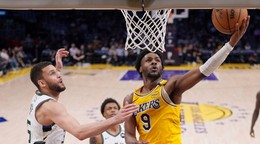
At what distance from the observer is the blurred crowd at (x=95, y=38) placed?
18359 mm

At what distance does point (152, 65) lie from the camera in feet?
10.9

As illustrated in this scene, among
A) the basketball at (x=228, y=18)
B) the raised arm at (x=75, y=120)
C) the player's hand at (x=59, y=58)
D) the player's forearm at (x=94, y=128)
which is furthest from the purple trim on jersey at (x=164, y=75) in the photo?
the player's forearm at (x=94, y=128)

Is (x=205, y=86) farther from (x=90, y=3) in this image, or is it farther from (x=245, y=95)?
(x=90, y=3)

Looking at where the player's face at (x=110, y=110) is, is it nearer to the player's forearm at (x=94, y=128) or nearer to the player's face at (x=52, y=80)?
the player's face at (x=52, y=80)

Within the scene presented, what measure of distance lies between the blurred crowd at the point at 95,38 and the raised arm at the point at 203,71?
12.9 metres

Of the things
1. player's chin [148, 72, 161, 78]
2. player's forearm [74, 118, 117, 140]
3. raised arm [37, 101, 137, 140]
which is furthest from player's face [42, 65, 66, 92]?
player's chin [148, 72, 161, 78]

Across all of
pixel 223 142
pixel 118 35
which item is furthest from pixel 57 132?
pixel 118 35

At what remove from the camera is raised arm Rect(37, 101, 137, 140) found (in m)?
2.75

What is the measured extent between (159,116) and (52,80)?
0.88 meters

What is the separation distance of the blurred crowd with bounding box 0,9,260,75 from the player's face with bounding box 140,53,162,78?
41.4 feet

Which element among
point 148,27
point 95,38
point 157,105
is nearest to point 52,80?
point 157,105

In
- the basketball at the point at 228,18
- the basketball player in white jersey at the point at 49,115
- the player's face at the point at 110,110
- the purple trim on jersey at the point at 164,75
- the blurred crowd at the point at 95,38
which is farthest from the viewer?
the blurred crowd at the point at 95,38

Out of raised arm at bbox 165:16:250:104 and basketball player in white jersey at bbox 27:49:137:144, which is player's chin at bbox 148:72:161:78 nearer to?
raised arm at bbox 165:16:250:104

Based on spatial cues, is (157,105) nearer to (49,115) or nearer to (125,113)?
(125,113)
